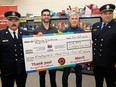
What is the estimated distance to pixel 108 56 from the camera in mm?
3195

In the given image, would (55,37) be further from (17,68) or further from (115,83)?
(115,83)

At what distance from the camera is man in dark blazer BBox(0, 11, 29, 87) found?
3.05 m

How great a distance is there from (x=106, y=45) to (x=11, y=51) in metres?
1.39

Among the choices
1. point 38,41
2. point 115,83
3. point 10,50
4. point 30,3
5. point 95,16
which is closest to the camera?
point 10,50

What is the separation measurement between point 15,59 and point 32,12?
3674mm

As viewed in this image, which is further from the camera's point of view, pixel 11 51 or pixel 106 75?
pixel 106 75

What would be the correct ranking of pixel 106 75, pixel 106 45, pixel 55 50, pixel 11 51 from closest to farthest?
pixel 11 51, pixel 106 45, pixel 106 75, pixel 55 50

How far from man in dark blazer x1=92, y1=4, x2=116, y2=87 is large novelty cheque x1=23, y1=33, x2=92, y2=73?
355 millimetres

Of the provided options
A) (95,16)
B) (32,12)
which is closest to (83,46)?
(95,16)

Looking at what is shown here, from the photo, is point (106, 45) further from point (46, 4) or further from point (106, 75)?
point (46, 4)

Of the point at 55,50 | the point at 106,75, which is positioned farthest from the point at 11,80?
the point at 106,75

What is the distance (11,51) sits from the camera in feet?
10.0

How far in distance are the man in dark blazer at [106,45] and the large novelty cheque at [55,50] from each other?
0.35 metres

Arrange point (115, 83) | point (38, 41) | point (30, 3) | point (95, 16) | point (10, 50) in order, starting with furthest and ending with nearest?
point (30, 3) < point (95, 16) < point (115, 83) < point (38, 41) < point (10, 50)
